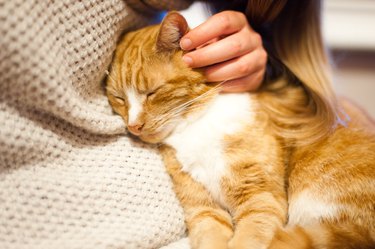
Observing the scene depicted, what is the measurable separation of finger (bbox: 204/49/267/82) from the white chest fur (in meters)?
0.08

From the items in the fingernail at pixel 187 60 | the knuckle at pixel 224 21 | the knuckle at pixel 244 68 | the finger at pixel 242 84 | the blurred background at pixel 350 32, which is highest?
the knuckle at pixel 224 21

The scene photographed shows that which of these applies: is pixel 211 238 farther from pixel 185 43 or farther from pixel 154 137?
pixel 185 43

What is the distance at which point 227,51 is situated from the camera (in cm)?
109

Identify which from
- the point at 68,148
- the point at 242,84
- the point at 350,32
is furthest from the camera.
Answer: the point at 350,32

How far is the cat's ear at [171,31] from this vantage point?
101 cm

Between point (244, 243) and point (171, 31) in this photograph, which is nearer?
point (244, 243)

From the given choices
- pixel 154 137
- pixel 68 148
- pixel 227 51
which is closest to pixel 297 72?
pixel 227 51

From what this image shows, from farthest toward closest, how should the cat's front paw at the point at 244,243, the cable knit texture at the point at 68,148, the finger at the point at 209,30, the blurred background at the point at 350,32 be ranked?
the blurred background at the point at 350,32, the finger at the point at 209,30, the cat's front paw at the point at 244,243, the cable knit texture at the point at 68,148

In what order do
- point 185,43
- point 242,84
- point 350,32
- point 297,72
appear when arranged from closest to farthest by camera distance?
1. point 185,43
2. point 242,84
3. point 297,72
4. point 350,32

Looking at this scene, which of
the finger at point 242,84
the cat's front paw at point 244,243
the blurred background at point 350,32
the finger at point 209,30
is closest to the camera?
the cat's front paw at point 244,243

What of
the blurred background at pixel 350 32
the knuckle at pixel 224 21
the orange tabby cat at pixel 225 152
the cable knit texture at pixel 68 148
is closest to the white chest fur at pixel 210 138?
the orange tabby cat at pixel 225 152

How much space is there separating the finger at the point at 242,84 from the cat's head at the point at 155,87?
0.23 feet

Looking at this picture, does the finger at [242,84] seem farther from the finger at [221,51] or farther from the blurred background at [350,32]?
the blurred background at [350,32]

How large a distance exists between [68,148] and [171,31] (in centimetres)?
45
